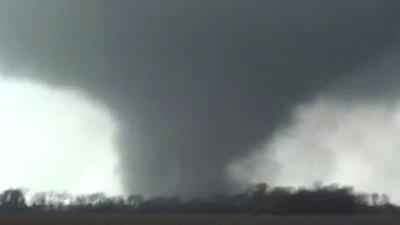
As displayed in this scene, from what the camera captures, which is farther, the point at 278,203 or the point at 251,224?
the point at 278,203

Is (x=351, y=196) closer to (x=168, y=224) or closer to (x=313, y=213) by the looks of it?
(x=313, y=213)

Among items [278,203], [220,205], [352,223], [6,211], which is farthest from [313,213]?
[6,211]

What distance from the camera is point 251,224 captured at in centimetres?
6681

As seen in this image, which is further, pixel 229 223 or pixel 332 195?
pixel 332 195

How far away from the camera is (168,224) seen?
67.1 meters

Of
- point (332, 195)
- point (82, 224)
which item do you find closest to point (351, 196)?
point (332, 195)

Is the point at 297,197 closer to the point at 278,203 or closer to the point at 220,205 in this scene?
the point at 278,203

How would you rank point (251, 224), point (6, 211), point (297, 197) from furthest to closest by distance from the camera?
point (297, 197) → point (6, 211) → point (251, 224)

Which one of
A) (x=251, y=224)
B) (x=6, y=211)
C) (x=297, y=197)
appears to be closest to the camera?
(x=251, y=224)

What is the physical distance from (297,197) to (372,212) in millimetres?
8425

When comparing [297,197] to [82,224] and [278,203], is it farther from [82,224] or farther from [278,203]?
[82,224]

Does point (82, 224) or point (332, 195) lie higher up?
point (332, 195)

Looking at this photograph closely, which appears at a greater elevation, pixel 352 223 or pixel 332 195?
pixel 332 195

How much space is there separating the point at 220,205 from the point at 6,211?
2575 cm
